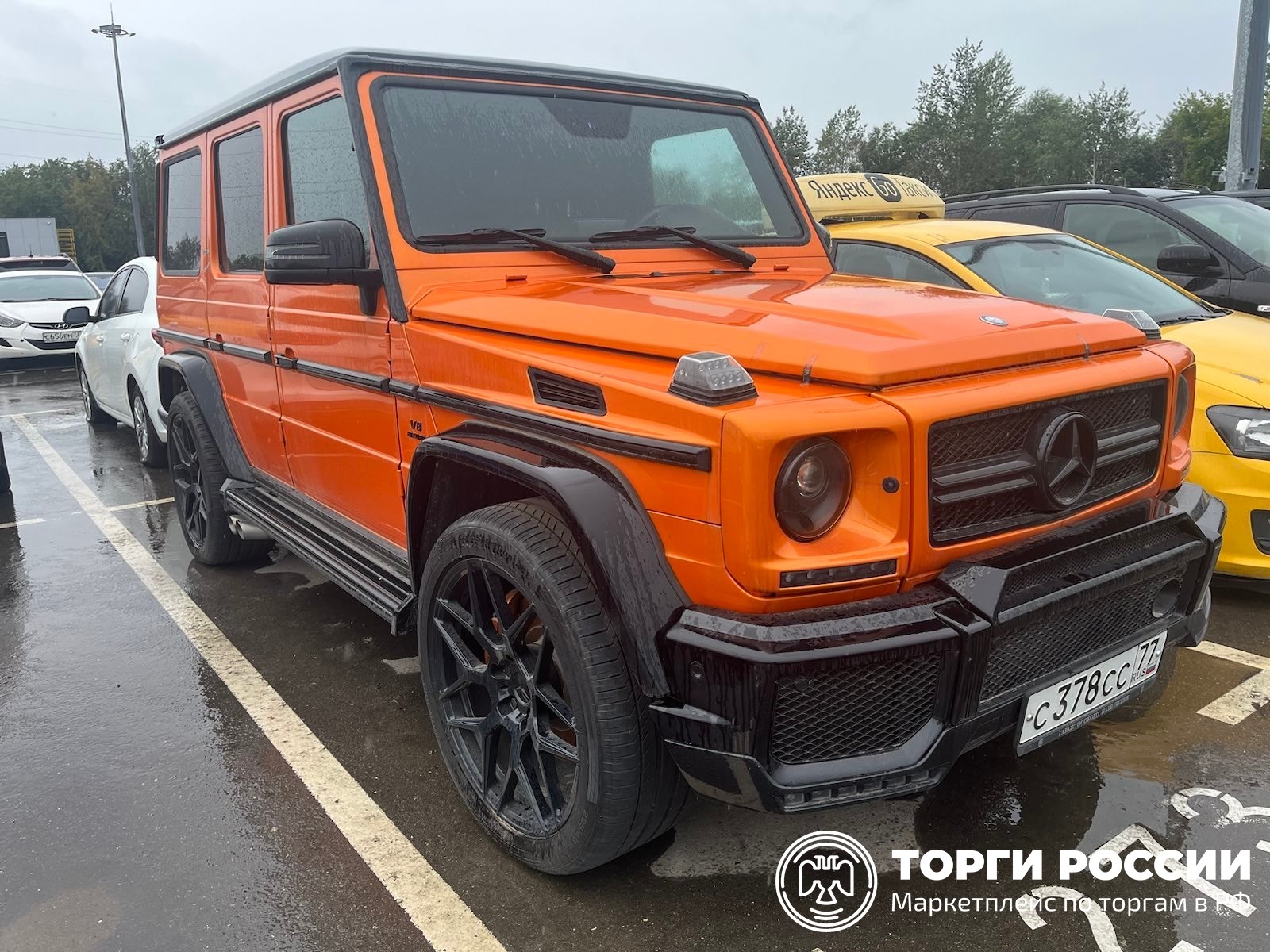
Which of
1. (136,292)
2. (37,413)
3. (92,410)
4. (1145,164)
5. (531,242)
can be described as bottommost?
(37,413)

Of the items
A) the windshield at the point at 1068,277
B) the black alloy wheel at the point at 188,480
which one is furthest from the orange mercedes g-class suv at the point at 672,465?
the windshield at the point at 1068,277

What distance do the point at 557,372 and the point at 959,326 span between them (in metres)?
0.96

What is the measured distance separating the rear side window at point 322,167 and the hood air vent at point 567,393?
102 cm

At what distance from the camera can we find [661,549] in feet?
6.54

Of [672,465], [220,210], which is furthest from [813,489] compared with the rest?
[220,210]

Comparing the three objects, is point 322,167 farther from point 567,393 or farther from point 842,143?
point 842,143

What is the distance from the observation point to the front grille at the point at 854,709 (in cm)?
184

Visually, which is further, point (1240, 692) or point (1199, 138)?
point (1199, 138)

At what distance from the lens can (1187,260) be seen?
570cm

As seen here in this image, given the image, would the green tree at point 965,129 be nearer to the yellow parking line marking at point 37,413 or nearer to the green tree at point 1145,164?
the green tree at point 1145,164

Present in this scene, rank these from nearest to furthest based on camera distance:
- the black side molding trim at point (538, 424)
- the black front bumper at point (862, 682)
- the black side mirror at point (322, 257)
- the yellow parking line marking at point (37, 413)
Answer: the black front bumper at point (862, 682)
the black side molding trim at point (538, 424)
the black side mirror at point (322, 257)
the yellow parking line marking at point (37, 413)

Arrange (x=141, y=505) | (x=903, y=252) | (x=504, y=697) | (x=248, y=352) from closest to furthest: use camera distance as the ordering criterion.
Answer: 1. (x=504, y=697)
2. (x=248, y=352)
3. (x=903, y=252)
4. (x=141, y=505)

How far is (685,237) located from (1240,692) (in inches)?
100.0

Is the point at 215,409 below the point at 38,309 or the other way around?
below
